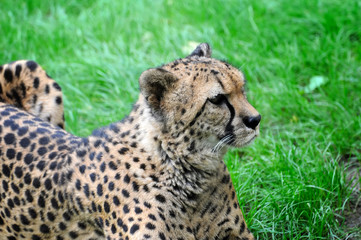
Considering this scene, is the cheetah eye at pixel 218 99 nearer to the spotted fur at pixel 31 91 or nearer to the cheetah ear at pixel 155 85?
the cheetah ear at pixel 155 85

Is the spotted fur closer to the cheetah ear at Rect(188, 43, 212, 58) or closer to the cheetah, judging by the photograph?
the cheetah

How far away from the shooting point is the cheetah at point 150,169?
2.90 m

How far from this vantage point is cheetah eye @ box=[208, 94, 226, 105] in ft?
9.46

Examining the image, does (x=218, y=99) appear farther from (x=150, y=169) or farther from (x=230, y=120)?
(x=150, y=169)

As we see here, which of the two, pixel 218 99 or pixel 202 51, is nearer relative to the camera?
pixel 218 99

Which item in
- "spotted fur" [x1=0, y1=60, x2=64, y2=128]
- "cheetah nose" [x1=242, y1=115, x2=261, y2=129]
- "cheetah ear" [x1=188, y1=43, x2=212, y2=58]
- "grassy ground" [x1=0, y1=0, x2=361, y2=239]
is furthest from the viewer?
"spotted fur" [x1=0, y1=60, x2=64, y2=128]

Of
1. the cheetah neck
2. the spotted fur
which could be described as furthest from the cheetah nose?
the spotted fur

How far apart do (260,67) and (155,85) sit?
2.66 m

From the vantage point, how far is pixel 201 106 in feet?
9.51

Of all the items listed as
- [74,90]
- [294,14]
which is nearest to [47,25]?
[74,90]

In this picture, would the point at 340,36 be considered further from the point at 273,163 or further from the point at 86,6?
the point at 86,6

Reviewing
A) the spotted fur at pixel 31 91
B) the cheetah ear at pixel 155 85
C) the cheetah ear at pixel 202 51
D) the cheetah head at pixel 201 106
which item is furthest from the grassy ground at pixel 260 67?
the spotted fur at pixel 31 91

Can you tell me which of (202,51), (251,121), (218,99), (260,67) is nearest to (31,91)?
(202,51)

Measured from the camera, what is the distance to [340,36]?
5492mm
